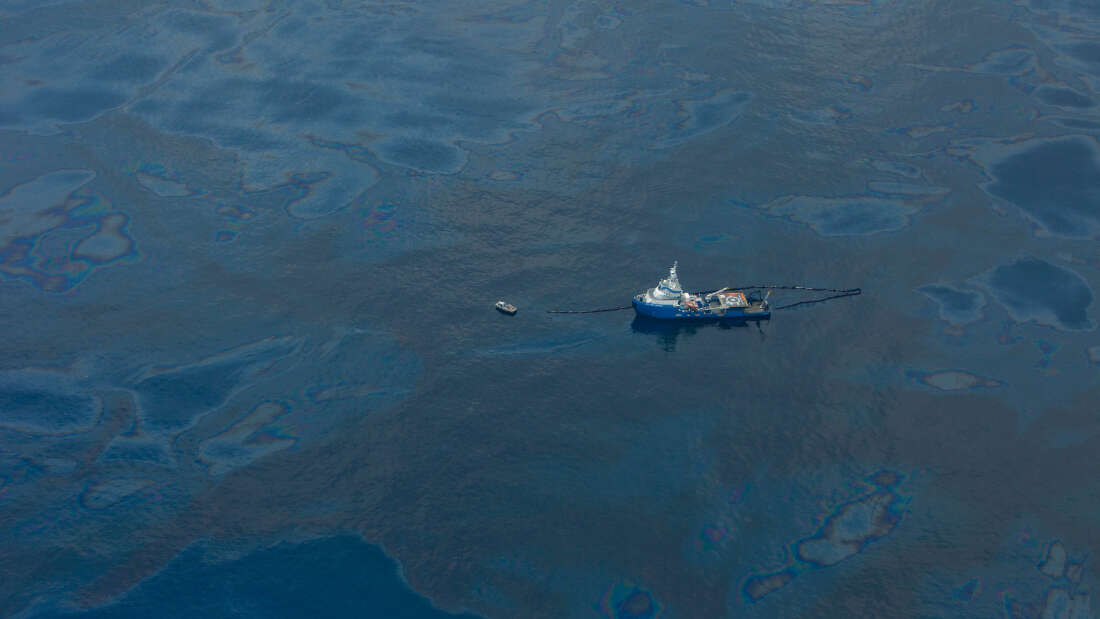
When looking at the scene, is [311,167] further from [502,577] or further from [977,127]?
[977,127]

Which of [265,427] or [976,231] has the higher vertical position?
[976,231]

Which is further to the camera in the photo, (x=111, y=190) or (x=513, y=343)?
(x=111, y=190)

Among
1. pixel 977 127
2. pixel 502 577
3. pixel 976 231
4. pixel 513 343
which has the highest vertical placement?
pixel 977 127

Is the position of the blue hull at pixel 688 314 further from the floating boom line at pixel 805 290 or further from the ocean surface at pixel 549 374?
the floating boom line at pixel 805 290

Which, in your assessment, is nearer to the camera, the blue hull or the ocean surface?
the ocean surface

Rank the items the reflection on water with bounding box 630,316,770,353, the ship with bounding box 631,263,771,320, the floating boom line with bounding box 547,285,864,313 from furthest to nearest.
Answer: the floating boom line with bounding box 547,285,864,313
the ship with bounding box 631,263,771,320
the reflection on water with bounding box 630,316,770,353

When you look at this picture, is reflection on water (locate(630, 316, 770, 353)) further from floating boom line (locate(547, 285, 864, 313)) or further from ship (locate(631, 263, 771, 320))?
floating boom line (locate(547, 285, 864, 313))

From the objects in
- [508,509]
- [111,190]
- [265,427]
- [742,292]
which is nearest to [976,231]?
[742,292]

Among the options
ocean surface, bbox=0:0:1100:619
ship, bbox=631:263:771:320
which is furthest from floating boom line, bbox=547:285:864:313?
ship, bbox=631:263:771:320
